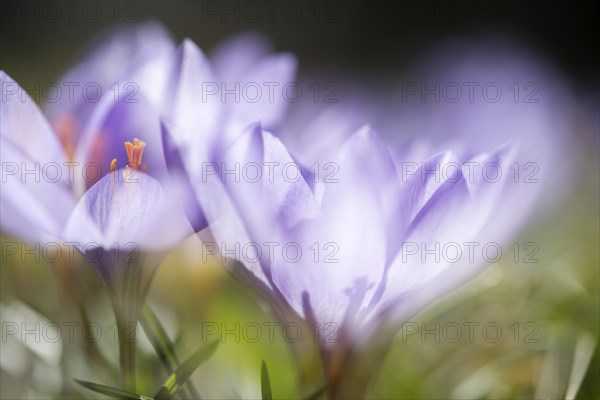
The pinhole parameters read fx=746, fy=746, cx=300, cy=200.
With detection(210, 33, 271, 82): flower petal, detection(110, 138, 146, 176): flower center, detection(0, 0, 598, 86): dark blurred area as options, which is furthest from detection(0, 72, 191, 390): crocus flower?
detection(0, 0, 598, 86): dark blurred area

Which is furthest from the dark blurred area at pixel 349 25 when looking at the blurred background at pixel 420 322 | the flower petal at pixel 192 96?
the flower petal at pixel 192 96

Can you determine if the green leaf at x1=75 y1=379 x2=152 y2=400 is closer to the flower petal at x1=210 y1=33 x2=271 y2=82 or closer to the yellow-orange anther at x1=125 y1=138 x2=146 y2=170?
the yellow-orange anther at x1=125 y1=138 x2=146 y2=170

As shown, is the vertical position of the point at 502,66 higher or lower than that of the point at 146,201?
higher

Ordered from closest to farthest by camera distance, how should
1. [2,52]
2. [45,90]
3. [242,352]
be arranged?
[242,352]
[45,90]
[2,52]

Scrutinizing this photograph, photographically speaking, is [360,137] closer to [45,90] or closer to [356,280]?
[356,280]

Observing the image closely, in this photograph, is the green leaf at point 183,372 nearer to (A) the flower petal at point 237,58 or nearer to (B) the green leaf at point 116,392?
(B) the green leaf at point 116,392

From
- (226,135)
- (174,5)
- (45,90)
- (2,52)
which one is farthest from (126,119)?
(174,5)

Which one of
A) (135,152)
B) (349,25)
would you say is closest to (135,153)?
(135,152)

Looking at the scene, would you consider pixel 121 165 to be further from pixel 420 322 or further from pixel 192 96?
pixel 420 322
